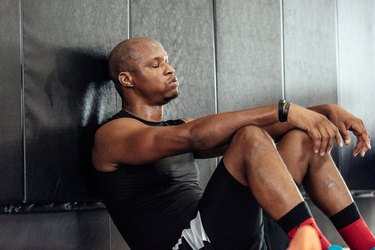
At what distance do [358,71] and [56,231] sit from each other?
2.20m

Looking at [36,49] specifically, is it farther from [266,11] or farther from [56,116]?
[266,11]

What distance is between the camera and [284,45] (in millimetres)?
3598

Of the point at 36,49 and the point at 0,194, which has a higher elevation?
the point at 36,49

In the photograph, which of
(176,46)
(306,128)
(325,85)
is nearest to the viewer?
(306,128)

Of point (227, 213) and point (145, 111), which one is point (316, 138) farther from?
point (145, 111)

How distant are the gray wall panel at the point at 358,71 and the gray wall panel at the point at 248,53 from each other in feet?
1.70

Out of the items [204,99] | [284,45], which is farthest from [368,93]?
[204,99]

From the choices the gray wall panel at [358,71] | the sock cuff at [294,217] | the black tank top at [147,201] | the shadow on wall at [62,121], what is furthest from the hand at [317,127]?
the gray wall panel at [358,71]

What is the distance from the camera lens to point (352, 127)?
2371mm

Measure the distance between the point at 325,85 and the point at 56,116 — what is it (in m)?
1.79

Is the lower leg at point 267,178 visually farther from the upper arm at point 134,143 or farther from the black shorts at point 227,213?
the upper arm at point 134,143

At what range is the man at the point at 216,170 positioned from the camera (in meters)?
2.08

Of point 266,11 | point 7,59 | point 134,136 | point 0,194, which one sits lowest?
point 0,194

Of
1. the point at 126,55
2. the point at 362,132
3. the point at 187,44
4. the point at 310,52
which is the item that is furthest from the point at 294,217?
the point at 310,52
